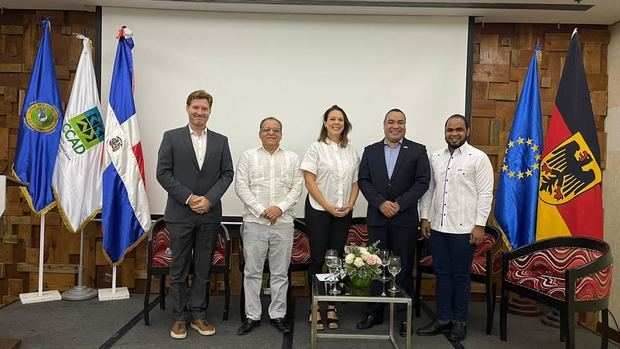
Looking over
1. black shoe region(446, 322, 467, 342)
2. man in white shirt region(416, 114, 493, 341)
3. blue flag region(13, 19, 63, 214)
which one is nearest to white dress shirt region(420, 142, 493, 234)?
man in white shirt region(416, 114, 493, 341)

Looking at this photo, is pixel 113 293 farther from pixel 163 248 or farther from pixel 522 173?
pixel 522 173

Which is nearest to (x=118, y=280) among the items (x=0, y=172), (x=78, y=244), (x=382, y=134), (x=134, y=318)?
(x=78, y=244)

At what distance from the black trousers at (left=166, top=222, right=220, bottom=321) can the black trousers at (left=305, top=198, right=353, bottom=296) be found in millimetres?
684

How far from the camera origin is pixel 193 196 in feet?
10.8

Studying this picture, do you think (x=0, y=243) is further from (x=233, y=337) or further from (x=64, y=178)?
→ (x=233, y=337)

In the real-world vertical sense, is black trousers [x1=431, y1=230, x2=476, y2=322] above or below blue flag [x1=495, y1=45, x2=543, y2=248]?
below

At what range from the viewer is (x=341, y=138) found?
3.62 metres

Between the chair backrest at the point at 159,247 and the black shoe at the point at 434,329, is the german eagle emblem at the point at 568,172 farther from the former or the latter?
the chair backrest at the point at 159,247

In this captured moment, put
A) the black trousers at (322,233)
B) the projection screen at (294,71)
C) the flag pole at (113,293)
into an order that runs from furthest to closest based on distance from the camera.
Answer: the projection screen at (294,71) → the flag pole at (113,293) → the black trousers at (322,233)

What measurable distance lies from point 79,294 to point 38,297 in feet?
1.09

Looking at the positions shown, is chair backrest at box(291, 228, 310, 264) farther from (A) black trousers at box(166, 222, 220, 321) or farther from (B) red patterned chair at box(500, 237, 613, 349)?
(B) red patterned chair at box(500, 237, 613, 349)

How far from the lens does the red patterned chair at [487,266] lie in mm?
3629

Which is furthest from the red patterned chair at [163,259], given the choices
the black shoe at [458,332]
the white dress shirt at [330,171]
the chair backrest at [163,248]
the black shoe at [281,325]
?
the black shoe at [458,332]

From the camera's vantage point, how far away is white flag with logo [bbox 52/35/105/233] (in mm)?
4105
